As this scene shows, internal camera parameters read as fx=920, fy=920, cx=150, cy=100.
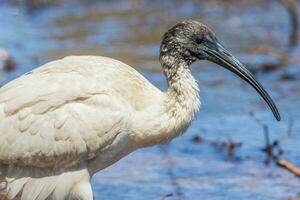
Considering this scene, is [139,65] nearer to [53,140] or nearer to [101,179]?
[101,179]

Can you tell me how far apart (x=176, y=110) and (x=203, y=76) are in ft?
16.3

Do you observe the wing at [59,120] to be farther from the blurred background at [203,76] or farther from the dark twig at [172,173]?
the dark twig at [172,173]

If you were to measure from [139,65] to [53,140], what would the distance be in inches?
222

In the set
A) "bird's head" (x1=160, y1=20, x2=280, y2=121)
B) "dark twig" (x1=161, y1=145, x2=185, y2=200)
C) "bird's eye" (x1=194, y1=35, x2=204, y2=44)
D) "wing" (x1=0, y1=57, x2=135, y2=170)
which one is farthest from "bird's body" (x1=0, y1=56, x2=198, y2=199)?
"dark twig" (x1=161, y1=145, x2=185, y2=200)

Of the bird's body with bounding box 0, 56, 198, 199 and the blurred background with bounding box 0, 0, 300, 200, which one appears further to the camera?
the blurred background with bounding box 0, 0, 300, 200

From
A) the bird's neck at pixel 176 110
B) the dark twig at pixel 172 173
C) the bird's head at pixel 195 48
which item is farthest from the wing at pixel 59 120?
the dark twig at pixel 172 173

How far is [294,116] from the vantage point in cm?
929

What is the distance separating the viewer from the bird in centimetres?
589

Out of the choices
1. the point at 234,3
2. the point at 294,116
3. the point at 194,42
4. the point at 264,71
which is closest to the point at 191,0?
the point at 234,3

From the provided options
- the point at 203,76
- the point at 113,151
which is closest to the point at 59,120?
the point at 113,151

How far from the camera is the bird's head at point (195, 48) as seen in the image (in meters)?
6.15

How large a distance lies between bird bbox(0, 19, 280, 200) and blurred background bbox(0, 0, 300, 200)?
0.61m

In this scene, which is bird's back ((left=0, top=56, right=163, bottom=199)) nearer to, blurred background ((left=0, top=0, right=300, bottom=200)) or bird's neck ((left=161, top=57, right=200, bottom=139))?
bird's neck ((left=161, top=57, right=200, bottom=139))

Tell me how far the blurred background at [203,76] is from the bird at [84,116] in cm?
61
